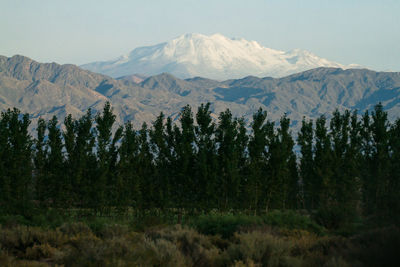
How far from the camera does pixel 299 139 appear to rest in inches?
2299

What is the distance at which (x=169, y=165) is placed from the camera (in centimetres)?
4503

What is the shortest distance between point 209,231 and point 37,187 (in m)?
32.4

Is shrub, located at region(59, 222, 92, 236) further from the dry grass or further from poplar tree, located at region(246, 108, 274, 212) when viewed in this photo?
poplar tree, located at region(246, 108, 274, 212)

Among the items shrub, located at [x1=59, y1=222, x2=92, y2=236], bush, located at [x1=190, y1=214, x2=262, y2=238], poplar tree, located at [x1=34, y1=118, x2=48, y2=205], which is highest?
poplar tree, located at [x1=34, y1=118, x2=48, y2=205]

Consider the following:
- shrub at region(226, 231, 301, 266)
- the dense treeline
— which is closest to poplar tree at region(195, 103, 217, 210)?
the dense treeline

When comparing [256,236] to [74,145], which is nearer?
[256,236]

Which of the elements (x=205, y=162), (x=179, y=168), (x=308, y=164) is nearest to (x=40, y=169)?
(x=179, y=168)

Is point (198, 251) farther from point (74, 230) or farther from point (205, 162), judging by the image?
point (205, 162)

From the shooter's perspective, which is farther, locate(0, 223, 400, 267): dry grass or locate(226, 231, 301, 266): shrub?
locate(226, 231, 301, 266): shrub

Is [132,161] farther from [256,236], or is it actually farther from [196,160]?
[256,236]

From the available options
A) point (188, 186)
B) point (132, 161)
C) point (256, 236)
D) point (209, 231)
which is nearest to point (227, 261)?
point (256, 236)

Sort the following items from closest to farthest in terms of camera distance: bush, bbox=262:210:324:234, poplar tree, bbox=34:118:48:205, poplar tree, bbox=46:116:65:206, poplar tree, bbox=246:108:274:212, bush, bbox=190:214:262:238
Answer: bush, bbox=190:214:262:238 < bush, bbox=262:210:324:234 < poplar tree, bbox=246:108:274:212 < poplar tree, bbox=46:116:65:206 < poplar tree, bbox=34:118:48:205

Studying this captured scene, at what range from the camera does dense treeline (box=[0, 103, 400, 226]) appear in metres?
43.8

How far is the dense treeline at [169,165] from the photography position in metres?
43.8
